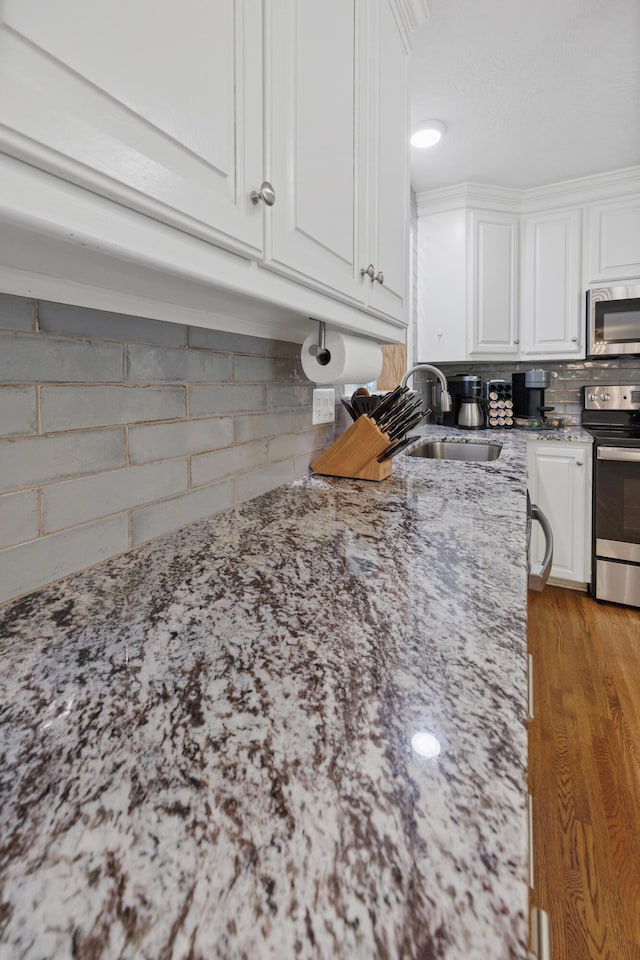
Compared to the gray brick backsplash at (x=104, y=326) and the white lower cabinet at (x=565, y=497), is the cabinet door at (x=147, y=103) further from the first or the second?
the white lower cabinet at (x=565, y=497)

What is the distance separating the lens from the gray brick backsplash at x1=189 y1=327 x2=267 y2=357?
0.98 m

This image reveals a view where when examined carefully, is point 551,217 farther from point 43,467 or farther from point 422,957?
point 422,957

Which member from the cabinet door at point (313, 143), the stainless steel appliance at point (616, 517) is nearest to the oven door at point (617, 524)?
the stainless steel appliance at point (616, 517)

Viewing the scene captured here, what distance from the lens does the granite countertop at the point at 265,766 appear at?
0.26 metres

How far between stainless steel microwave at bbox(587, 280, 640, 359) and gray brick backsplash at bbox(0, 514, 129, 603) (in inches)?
114

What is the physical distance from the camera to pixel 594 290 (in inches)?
106

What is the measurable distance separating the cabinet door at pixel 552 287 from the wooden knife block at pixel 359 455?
202 centimetres

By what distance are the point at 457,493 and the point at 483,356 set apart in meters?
1.95

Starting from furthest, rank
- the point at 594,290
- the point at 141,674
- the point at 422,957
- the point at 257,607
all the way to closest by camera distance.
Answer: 1. the point at 594,290
2. the point at 257,607
3. the point at 141,674
4. the point at 422,957

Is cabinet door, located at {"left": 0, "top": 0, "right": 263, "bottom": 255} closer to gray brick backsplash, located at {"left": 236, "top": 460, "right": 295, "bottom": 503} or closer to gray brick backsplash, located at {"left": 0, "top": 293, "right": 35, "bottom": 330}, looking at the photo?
gray brick backsplash, located at {"left": 0, "top": 293, "right": 35, "bottom": 330}

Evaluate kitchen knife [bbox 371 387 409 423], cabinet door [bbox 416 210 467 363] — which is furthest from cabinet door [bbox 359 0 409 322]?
cabinet door [bbox 416 210 467 363]

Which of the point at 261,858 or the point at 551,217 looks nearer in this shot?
the point at 261,858

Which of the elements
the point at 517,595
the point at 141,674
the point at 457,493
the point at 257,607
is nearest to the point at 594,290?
the point at 457,493

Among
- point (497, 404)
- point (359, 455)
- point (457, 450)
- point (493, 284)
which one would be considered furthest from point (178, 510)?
point (493, 284)
